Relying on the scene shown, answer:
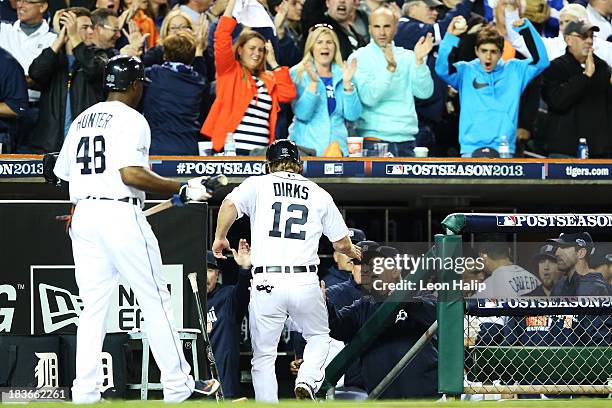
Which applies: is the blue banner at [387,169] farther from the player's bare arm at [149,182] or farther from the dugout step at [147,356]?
the player's bare arm at [149,182]

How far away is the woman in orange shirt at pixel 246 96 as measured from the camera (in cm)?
1036

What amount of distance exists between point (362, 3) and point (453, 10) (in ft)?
3.14

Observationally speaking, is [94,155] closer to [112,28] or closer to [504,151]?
[112,28]

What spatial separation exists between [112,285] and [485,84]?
515cm

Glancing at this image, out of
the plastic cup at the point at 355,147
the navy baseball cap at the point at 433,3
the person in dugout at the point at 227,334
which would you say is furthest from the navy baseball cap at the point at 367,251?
the navy baseball cap at the point at 433,3

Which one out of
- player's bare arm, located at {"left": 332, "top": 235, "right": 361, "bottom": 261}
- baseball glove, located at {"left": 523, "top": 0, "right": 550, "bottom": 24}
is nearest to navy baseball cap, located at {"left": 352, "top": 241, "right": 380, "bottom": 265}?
player's bare arm, located at {"left": 332, "top": 235, "right": 361, "bottom": 261}

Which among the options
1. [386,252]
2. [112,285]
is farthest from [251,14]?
[112,285]

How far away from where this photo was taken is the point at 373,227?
11594 mm

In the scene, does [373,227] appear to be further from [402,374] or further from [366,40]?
[402,374]

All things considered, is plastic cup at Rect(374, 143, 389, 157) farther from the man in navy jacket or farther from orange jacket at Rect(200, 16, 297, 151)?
the man in navy jacket

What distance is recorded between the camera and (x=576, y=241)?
8.05m

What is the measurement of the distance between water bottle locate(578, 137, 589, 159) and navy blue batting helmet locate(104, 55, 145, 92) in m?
5.22

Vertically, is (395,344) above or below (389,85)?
below

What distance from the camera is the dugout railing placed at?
21.4 feet
